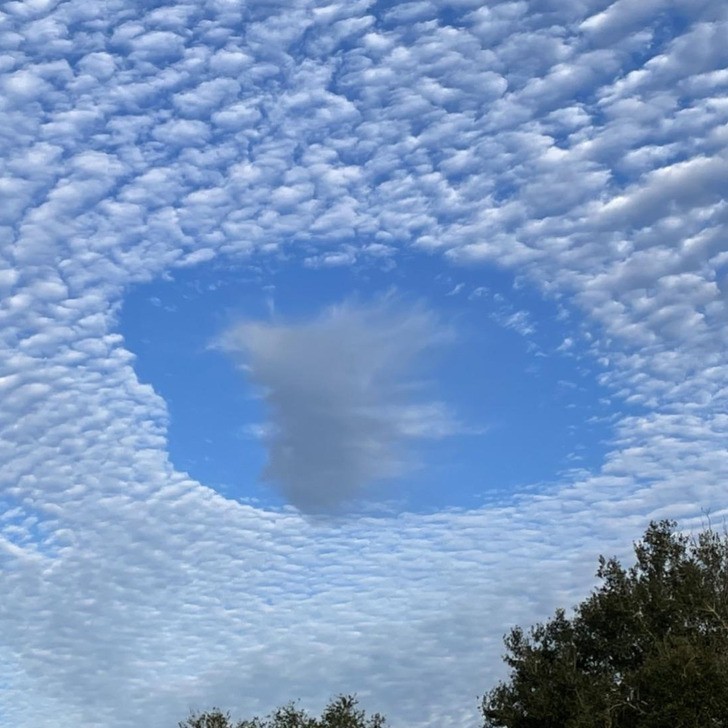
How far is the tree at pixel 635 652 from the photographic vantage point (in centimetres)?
4259

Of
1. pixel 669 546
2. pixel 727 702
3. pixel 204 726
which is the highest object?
pixel 669 546

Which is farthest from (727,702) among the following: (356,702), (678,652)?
(356,702)

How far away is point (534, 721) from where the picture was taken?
165 feet

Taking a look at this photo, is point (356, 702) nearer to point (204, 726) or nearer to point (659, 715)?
point (204, 726)

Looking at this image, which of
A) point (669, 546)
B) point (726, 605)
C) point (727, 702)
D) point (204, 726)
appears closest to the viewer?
point (727, 702)

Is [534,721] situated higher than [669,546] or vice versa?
[669,546]

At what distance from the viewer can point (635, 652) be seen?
4941cm

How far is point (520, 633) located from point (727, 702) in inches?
551

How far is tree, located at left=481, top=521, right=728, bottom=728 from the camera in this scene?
42.6 m

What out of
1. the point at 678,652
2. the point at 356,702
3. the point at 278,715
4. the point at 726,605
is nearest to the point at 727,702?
the point at 678,652

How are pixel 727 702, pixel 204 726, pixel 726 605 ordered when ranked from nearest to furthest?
pixel 727 702
pixel 726 605
pixel 204 726

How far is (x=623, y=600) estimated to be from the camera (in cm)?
5000

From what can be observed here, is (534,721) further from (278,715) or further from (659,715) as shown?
(278,715)

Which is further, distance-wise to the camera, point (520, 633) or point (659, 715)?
point (520, 633)
